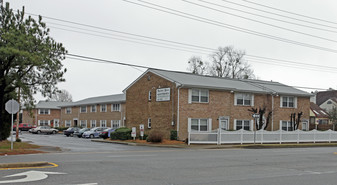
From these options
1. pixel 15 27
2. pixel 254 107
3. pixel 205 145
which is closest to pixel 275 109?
pixel 254 107

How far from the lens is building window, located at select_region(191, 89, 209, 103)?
3331 cm

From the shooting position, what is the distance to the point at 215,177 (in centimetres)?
1145

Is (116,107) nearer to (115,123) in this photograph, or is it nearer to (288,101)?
(115,123)

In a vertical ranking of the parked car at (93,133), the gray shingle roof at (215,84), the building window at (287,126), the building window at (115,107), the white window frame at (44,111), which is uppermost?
the gray shingle roof at (215,84)

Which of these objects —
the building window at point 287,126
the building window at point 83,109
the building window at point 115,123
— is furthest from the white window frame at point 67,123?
the building window at point 287,126

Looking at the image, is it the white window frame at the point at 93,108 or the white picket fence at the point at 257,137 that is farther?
the white window frame at the point at 93,108

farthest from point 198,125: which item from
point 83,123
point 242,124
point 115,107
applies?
point 83,123

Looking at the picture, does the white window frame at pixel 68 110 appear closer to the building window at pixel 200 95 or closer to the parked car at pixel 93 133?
the parked car at pixel 93 133

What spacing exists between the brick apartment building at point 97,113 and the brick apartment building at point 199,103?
13.8m

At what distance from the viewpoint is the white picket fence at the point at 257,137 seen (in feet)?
100

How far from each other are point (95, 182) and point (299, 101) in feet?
117

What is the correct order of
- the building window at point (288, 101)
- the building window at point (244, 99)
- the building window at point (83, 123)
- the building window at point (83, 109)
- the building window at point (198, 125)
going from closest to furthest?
the building window at point (198, 125) → the building window at point (244, 99) → the building window at point (288, 101) → the building window at point (83, 123) → the building window at point (83, 109)

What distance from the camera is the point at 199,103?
33406 mm

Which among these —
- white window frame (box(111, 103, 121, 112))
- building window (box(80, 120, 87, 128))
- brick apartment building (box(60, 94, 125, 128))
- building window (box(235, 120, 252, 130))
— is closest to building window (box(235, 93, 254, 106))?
building window (box(235, 120, 252, 130))
